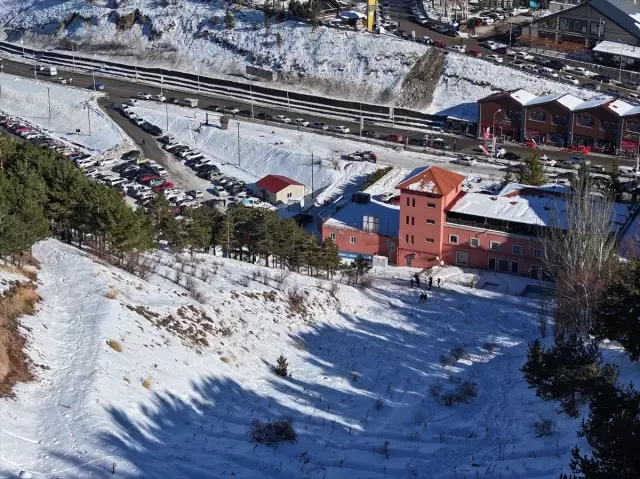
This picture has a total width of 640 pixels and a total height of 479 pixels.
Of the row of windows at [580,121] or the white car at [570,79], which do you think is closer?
the row of windows at [580,121]

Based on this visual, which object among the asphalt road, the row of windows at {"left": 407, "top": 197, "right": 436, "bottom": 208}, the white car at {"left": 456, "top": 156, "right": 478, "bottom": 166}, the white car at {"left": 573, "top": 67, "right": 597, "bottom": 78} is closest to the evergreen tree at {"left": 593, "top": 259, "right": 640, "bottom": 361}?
the row of windows at {"left": 407, "top": 197, "right": 436, "bottom": 208}

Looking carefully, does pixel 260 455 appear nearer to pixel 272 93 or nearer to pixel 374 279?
pixel 374 279

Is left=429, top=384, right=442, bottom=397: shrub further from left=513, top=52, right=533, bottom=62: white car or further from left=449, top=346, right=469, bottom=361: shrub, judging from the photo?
left=513, top=52, right=533, bottom=62: white car

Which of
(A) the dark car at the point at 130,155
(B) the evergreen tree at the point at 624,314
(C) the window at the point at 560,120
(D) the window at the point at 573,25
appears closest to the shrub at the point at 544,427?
(B) the evergreen tree at the point at 624,314

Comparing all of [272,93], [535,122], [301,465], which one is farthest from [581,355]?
[272,93]

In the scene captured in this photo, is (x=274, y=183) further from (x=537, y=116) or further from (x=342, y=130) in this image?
(x=537, y=116)

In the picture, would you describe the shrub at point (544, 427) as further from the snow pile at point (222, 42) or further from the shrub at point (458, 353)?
the snow pile at point (222, 42)

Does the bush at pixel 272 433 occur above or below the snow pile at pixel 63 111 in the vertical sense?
below
